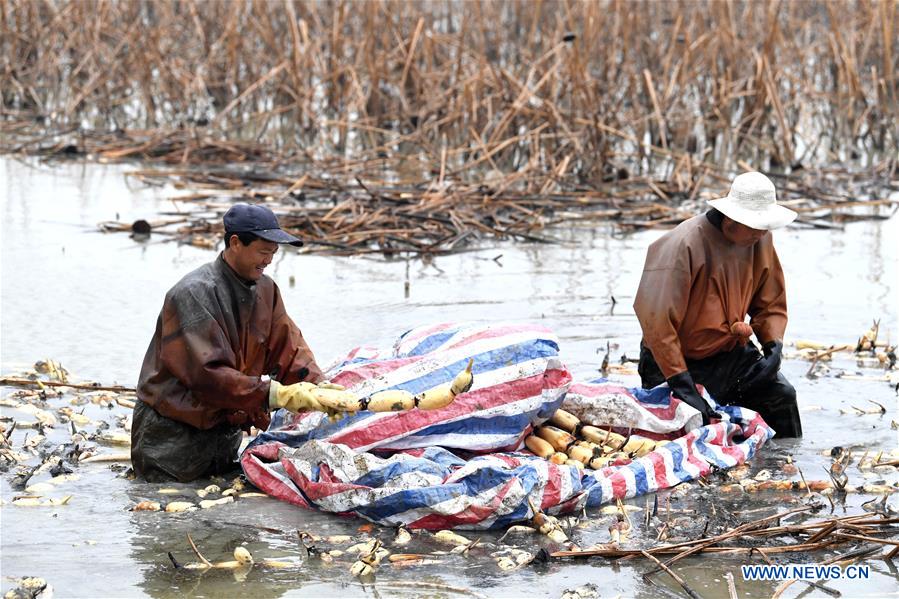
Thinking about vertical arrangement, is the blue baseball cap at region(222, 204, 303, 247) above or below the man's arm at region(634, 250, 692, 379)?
above

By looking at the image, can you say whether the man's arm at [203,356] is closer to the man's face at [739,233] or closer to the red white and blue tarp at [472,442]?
the red white and blue tarp at [472,442]

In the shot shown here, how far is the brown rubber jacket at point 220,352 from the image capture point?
4.56 m

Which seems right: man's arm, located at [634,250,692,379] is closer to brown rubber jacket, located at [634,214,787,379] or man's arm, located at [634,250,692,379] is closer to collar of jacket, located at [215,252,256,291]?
brown rubber jacket, located at [634,214,787,379]

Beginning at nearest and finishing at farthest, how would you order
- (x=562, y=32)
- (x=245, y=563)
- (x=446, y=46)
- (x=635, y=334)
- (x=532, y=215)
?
(x=245, y=563)
(x=635, y=334)
(x=532, y=215)
(x=562, y=32)
(x=446, y=46)

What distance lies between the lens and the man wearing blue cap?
180 inches

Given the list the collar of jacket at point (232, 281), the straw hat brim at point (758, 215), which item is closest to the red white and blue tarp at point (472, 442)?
the collar of jacket at point (232, 281)

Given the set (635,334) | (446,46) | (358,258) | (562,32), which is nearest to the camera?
(635,334)

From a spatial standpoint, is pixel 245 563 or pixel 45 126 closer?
pixel 245 563

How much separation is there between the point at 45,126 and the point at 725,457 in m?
10.5

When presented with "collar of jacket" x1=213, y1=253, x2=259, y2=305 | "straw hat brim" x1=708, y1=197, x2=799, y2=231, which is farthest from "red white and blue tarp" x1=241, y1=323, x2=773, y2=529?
"straw hat brim" x1=708, y1=197, x2=799, y2=231

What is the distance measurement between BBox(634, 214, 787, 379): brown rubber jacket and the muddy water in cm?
54

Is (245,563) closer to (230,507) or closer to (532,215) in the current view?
(230,507)

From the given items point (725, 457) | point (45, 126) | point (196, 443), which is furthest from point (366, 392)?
point (45, 126)

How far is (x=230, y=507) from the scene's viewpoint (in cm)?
459
